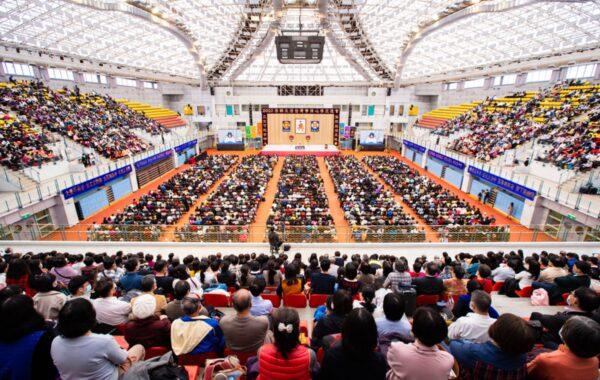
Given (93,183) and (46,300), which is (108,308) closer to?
(46,300)

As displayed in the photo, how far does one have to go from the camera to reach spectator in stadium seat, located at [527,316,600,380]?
87.2 inches

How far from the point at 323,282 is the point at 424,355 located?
316 centimetres

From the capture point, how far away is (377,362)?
2.21 m

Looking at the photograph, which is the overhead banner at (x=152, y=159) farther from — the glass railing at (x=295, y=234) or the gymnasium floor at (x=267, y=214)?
the glass railing at (x=295, y=234)

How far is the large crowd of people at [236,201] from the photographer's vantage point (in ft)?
50.5

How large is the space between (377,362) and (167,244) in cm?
1008

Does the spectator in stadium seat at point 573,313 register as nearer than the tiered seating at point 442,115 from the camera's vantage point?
Yes

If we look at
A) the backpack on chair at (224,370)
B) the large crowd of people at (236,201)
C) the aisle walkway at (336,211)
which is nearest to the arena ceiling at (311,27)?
the large crowd of people at (236,201)

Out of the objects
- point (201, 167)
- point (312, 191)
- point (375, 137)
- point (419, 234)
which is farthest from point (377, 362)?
point (375, 137)

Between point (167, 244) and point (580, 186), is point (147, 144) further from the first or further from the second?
point (580, 186)

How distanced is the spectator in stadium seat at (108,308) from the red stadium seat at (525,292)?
7.28m

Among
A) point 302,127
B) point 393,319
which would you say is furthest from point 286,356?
point 302,127

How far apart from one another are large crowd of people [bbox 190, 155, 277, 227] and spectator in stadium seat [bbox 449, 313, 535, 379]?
10.4 m

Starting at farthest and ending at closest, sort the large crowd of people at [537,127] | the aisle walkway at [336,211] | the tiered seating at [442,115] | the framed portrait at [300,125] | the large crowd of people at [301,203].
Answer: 1. the framed portrait at [300,125]
2. the tiered seating at [442,115]
3. the large crowd of people at [537,127]
4. the large crowd of people at [301,203]
5. the aisle walkway at [336,211]
